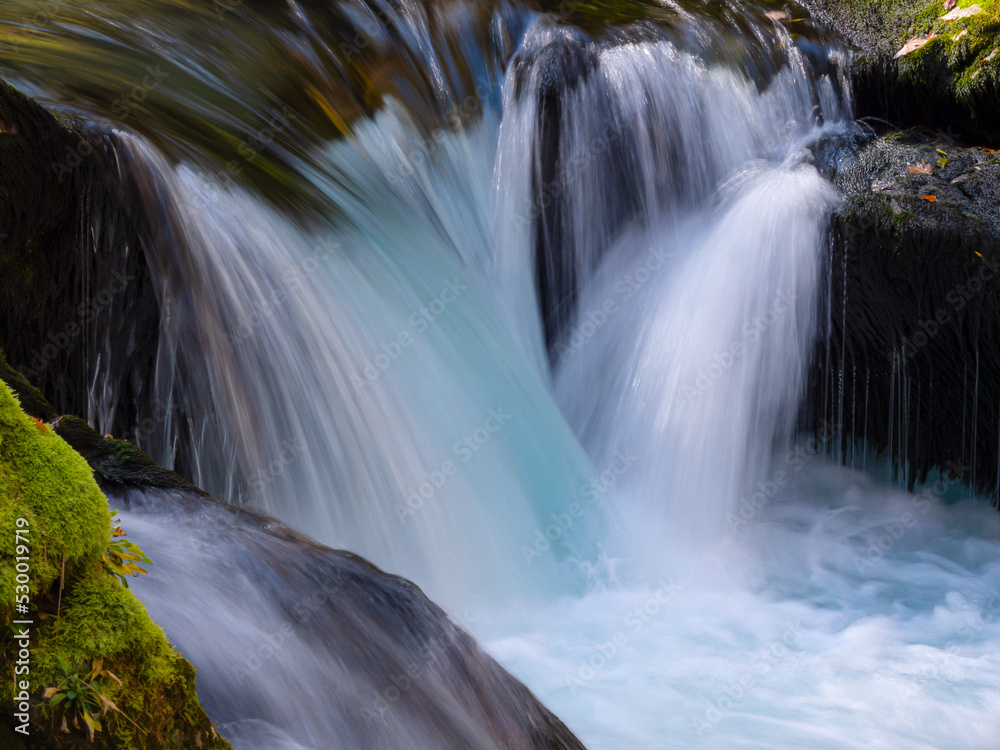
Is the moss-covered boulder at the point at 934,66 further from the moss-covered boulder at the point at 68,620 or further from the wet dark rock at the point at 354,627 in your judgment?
the moss-covered boulder at the point at 68,620

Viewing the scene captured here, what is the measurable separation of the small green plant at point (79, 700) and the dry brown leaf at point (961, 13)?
6.84m

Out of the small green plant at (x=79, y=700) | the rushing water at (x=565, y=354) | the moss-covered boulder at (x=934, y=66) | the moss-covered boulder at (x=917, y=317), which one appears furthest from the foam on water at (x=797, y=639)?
the moss-covered boulder at (x=934, y=66)

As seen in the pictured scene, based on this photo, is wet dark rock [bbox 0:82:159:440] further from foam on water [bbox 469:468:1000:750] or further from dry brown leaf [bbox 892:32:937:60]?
dry brown leaf [bbox 892:32:937:60]

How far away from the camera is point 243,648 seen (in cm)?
211

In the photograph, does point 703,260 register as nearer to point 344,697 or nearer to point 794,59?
point 794,59

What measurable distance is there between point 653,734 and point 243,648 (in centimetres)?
188

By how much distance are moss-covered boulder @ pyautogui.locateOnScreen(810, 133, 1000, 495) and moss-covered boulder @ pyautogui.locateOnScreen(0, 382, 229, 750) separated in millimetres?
4677

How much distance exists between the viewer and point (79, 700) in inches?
55.8

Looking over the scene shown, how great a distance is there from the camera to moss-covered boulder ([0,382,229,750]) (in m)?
1.38

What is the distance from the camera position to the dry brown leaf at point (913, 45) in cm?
634

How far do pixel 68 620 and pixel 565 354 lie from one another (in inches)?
184

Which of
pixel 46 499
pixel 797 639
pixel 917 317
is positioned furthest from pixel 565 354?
pixel 46 499

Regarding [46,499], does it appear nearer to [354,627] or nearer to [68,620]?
[68,620]

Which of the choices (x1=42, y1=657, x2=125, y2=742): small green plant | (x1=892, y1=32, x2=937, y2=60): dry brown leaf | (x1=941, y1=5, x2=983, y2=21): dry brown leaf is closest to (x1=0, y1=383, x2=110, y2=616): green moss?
(x1=42, y1=657, x2=125, y2=742): small green plant
